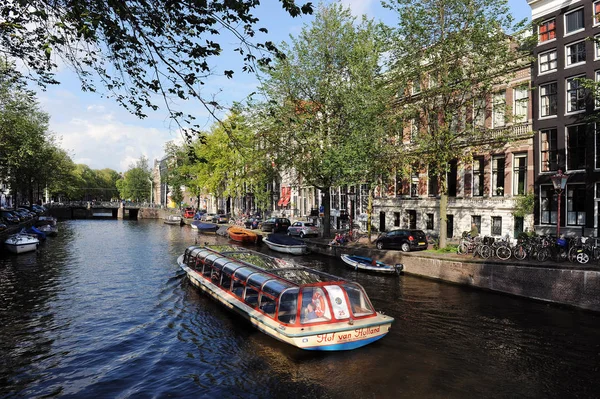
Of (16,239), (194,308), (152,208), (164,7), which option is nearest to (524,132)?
(194,308)

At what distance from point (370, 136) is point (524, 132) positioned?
10.3 meters

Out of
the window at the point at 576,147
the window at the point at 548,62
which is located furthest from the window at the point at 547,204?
the window at the point at 548,62

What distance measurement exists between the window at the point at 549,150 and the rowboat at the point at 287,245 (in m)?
17.9

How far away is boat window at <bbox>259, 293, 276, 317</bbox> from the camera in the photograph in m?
12.6

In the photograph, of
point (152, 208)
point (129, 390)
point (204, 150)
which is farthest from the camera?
point (152, 208)

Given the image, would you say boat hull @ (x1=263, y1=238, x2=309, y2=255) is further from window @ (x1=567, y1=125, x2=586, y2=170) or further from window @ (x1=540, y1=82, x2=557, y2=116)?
window @ (x1=540, y1=82, x2=557, y2=116)

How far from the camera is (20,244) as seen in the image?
31.5m

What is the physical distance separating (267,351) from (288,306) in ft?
4.96

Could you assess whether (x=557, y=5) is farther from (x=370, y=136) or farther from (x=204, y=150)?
(x=204, y=150)

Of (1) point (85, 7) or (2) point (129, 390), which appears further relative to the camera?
(2) point (129, 390)

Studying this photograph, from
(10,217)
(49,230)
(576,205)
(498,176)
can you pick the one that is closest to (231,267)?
(576,205)

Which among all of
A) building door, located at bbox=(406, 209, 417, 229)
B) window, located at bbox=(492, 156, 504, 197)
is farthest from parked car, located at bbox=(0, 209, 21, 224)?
window, located at bbox=(492, 156, 504, 197)

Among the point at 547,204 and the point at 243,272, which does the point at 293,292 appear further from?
the point at 547,204

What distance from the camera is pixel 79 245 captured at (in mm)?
38344
